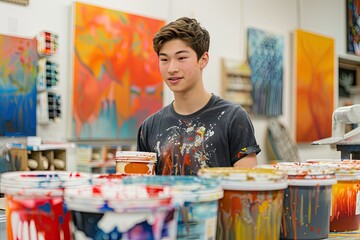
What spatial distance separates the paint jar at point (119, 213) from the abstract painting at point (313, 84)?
18.1 ft

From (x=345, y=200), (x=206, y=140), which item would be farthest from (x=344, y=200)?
(x=206, y=140)

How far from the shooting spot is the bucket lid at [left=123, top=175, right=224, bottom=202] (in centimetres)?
108

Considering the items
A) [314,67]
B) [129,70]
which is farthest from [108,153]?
[314,67]

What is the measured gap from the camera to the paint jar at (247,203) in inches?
48.3

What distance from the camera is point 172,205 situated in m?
0.98

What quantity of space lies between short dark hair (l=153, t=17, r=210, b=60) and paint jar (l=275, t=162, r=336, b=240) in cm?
83

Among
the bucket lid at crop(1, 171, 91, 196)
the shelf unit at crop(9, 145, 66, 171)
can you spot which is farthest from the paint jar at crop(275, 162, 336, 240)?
the shelf unit at crop(9, 145, 66, 171)

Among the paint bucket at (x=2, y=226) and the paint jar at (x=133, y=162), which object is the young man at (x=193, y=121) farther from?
the paint bucket at (x=2, y=226)

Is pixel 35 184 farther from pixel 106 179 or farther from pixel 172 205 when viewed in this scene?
pixel 172 205

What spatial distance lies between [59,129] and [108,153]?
475mm

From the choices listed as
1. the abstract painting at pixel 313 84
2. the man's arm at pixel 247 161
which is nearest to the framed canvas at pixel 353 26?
the abstract painting at pixel 313 84

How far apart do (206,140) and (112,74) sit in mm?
2445

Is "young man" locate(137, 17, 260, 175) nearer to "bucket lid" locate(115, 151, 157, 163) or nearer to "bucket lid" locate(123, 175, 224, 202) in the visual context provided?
"bucket lid" locate(115, 151, 157, 163)

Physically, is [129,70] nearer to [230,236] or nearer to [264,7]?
[264,7]
